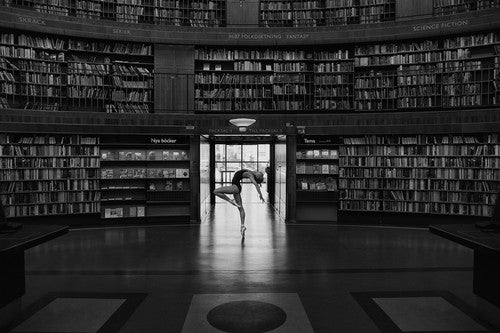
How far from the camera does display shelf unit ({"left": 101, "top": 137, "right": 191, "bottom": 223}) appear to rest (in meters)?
10.6

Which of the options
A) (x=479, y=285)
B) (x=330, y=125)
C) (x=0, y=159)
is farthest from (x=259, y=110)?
(x=479, y=285)

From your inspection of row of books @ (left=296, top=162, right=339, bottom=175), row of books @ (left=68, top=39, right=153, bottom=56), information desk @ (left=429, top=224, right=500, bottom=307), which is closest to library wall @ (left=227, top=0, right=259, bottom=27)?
row of books @ (left=68, top=39, right=153, bottom=56)

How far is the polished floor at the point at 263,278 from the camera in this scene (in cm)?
434

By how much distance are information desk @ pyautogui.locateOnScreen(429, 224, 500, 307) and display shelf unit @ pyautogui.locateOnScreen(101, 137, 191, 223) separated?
7.35 meters

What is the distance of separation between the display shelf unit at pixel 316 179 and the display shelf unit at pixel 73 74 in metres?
4.19

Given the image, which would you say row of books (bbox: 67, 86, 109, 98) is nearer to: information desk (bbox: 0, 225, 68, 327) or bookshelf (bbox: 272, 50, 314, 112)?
bookshelf (bbox: 272, 50, 314, 112)

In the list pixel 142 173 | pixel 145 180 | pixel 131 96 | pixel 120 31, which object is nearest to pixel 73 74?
pixel 131 96

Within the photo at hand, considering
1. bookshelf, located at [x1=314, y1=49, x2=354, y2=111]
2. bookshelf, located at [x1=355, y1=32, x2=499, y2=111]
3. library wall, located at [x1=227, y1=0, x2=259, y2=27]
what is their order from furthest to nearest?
library wall, located at [x1=227, y1=0, x2=259, y2=27]
bookshelf, located at [x1=314, y1=49, x2=354, y2=111]
bookshelf, located at [x1=355, y1=32, x2=499, y2=111]

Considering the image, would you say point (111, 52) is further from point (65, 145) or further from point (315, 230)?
point (315, 230)

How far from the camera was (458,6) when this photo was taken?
10.9 meters

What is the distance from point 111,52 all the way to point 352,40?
6.03 metres

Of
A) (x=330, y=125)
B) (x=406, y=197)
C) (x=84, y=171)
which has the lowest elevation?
(x=406, y=197)

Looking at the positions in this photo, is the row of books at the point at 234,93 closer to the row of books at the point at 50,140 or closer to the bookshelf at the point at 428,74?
the bookshelf at the point at 428,74

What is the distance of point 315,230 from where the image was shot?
987 cm
